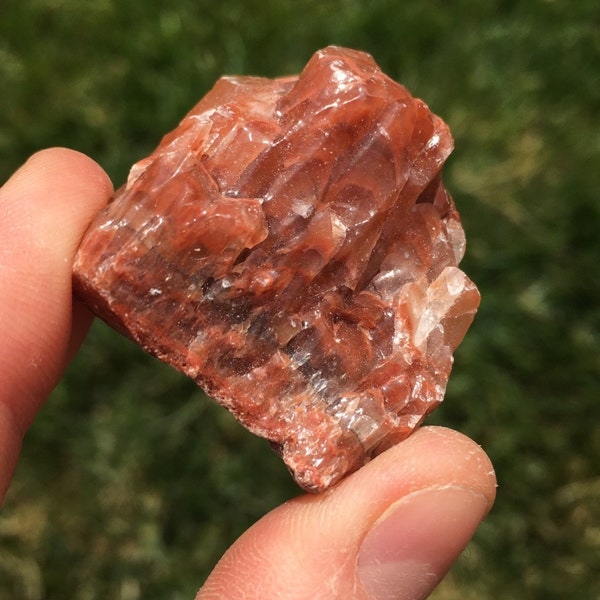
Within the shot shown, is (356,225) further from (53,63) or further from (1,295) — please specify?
(53,63)

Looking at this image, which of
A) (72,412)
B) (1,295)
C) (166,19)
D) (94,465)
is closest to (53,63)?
(166,19)

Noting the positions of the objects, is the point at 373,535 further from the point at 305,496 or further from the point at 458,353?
the point at 458,353

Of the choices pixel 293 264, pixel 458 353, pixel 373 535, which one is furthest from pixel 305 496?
pixel 458 353

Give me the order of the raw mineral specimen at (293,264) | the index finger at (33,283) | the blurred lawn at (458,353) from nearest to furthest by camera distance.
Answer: the raw mineral specimen at (293,264)
the index finger at (33,283)
the blurred lawn at (458,353)

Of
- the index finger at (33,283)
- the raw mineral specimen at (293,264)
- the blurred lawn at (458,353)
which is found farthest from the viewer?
the blurred lawn at (458,353)

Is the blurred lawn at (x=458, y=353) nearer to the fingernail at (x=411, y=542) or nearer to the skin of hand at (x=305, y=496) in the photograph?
the skin of hand at (x=305, y=496)

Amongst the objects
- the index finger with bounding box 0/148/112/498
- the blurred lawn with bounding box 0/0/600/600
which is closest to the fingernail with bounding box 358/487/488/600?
the index finger with bounding box 0/148/112/498

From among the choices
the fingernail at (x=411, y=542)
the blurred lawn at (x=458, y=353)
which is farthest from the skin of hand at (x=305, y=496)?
the blurred lawn at (x=458, y=353)
